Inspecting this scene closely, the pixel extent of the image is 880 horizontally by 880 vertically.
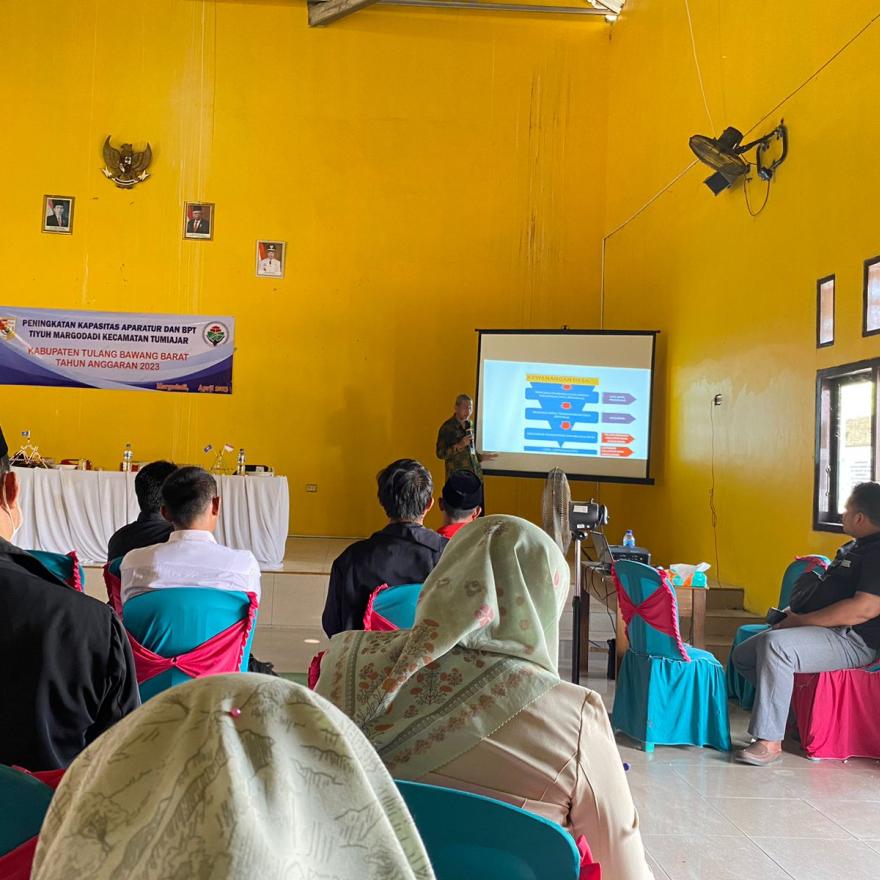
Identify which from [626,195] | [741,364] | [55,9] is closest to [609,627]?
[741,364]

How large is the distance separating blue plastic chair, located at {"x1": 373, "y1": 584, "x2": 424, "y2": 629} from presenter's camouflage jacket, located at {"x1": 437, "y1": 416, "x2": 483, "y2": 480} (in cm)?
504

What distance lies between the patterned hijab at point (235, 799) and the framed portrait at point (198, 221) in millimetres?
8975

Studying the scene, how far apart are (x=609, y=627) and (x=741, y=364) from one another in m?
2.05

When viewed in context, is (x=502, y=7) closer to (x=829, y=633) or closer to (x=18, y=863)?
(x=829, y=633)

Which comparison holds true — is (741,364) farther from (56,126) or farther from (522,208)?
(56,126)

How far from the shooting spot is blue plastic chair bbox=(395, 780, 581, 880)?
1.08 metres

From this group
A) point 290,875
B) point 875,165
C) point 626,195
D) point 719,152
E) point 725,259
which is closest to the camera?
point 290,875

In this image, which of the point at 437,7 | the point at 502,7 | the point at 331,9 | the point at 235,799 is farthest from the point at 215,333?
the point at 235,799

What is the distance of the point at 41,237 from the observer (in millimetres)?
8977

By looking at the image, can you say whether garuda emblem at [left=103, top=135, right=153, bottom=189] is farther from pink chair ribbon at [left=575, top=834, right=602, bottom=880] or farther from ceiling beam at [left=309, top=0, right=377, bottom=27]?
pink chair ribbon at [left=575, top=834, right=602, bottom=880]

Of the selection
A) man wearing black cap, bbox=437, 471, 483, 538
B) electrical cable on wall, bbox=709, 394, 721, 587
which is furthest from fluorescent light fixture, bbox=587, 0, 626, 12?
man wearing black cap, bbox=437, 471, 483, 538

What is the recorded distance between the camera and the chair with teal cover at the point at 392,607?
2.98 m

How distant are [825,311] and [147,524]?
388cm

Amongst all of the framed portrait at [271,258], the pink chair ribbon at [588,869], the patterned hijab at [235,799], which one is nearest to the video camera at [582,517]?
the pink chair ribbon at [588,869]
